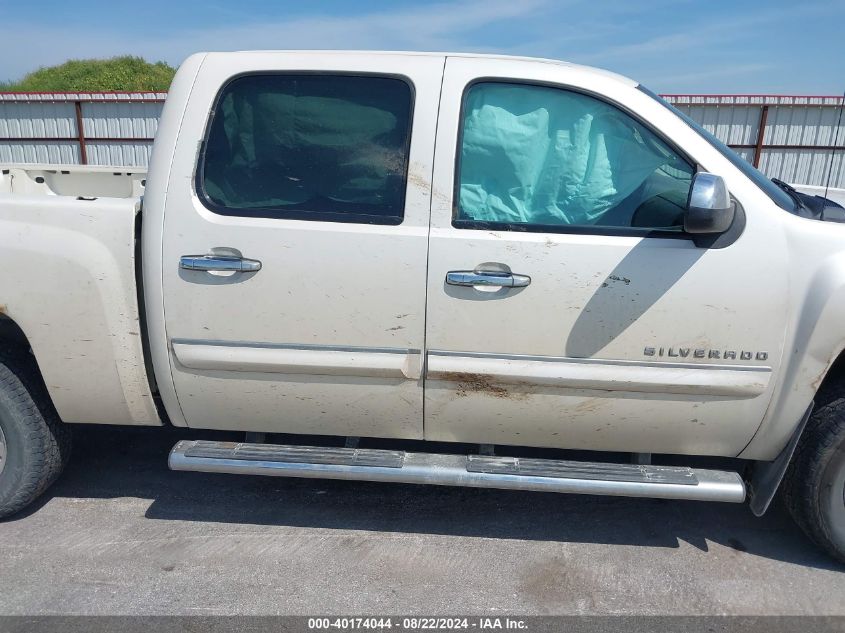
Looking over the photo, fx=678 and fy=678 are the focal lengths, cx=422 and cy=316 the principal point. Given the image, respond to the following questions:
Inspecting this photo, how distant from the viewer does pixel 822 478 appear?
277 cm

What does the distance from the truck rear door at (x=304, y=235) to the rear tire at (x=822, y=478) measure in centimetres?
160

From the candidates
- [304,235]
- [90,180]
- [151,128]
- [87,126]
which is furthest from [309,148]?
[87,126]

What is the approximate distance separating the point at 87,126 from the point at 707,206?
15444 mm

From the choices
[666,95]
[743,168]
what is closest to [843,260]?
[743,168]

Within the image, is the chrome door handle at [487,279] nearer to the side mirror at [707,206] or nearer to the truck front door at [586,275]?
the truck front door at [586,275]

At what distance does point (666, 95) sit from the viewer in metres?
13.6

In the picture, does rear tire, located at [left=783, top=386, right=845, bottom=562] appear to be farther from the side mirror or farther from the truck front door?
the side mirror

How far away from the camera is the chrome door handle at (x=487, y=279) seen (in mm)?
2607

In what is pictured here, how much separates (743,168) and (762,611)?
177 cm

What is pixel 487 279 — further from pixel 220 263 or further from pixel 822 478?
pixel 822 478

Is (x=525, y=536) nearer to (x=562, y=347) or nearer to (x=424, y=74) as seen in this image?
(x=562, y=347)

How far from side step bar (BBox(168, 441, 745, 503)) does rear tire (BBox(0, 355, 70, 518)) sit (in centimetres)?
68

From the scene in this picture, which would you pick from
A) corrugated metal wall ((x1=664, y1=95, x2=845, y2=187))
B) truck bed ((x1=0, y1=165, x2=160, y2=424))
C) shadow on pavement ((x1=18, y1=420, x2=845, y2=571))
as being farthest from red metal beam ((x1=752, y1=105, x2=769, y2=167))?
truck bed ((x1=0, y1=165, x2=160, y2=424))

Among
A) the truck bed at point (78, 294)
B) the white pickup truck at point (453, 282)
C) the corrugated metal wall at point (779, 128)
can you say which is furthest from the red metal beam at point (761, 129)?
the truck bed at point (78, 294)
